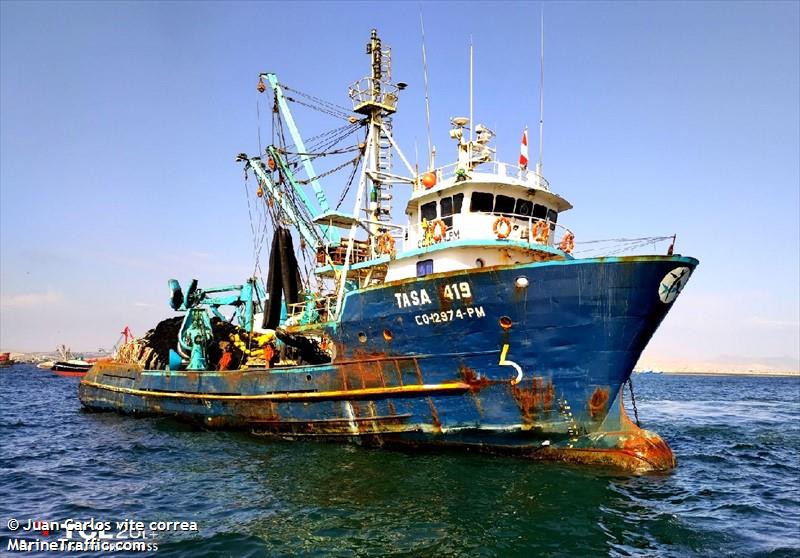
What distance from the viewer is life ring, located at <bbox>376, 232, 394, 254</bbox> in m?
14.1

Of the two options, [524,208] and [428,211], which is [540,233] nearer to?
[524,208]

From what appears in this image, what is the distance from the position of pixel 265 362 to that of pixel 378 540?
10.8m

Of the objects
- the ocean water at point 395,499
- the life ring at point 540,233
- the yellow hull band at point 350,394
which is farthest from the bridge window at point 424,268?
the ocean water at point 395,499

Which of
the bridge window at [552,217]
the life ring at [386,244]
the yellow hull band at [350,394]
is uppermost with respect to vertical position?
the bridge window at [552,217]

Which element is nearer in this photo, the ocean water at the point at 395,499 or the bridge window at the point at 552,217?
the ocean water at the point at 395,499

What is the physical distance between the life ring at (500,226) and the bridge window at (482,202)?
59cm

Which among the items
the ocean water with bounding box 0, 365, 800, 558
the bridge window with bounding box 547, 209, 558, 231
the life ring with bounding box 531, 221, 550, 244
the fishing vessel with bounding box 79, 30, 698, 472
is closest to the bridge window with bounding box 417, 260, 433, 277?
the fishing vessel with bounding box 79, 30, 698, 472

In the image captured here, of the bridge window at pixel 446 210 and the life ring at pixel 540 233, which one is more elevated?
the bridge window at pixel 446 210

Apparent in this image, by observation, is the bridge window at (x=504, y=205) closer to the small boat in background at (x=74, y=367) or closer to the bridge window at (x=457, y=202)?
the bridge window at (x=457, y=202)

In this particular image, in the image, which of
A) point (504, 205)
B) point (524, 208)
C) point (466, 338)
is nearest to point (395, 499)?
point (466, 338)

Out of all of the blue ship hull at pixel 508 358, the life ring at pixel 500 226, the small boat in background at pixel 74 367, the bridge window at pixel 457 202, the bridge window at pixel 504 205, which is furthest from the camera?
the small boat in background at pixel 74 367

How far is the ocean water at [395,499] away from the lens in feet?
23.9

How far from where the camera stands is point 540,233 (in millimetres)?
12883

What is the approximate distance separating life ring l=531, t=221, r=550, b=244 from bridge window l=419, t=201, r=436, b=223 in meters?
2.56
